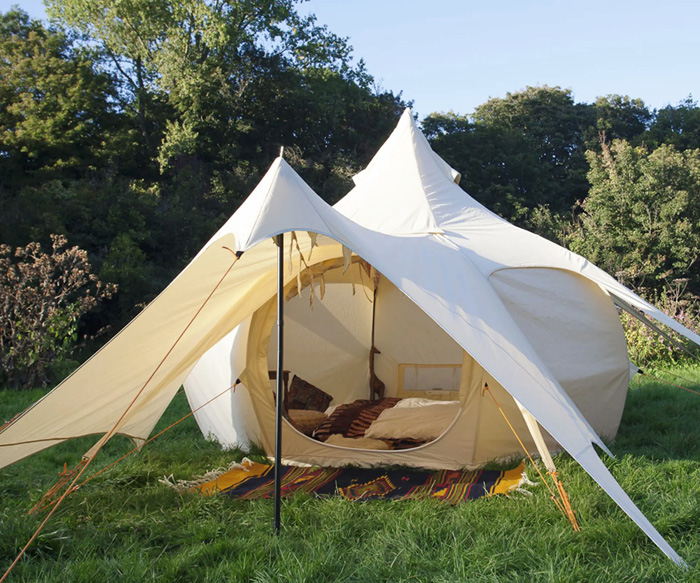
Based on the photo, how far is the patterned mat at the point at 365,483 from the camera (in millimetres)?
3057

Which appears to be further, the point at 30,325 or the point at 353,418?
the point at 30,325

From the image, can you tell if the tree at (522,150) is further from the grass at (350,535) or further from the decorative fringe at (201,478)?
the grass at (350,535)

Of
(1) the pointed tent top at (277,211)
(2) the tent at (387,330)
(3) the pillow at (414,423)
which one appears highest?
(1) the pointed tent top at (277,211)

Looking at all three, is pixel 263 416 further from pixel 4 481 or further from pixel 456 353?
pixel 456 353

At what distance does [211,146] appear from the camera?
47.8ft

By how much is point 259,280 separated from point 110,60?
13358 mm

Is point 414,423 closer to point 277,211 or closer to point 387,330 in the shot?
point 387,330

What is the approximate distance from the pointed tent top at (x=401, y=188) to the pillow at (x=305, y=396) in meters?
1.37

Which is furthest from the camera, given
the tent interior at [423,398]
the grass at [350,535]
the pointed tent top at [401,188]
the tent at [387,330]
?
the pointed tent top at [401,188]

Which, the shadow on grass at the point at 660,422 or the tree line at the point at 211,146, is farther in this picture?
the tree line at the point at 211,146

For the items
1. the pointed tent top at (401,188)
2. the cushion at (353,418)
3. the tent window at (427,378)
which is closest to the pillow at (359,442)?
the cushion at (353,418)

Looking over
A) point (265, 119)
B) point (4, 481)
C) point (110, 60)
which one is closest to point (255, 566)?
point (4, 481)

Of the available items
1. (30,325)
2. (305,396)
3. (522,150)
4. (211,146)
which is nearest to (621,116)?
(522,150)

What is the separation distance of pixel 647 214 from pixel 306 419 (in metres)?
8.44
